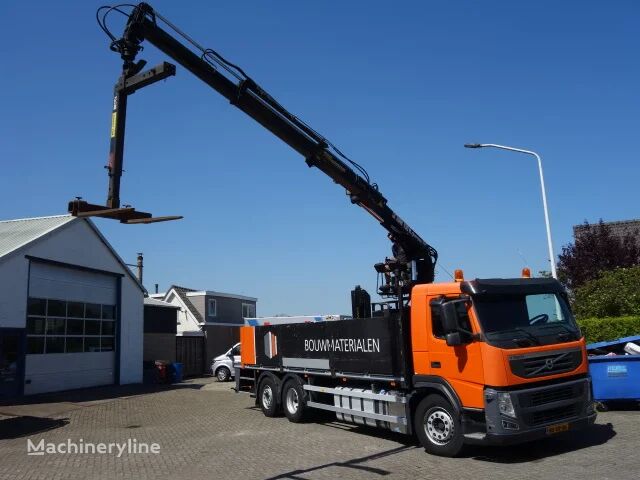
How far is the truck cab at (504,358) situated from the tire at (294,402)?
3.99 metres

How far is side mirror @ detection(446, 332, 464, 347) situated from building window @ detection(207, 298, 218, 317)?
1122 inches

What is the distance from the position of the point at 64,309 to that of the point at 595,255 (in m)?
22.3

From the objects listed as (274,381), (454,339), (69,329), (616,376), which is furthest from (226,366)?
(454,339)

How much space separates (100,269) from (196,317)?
41.0 feet

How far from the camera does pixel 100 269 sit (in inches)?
920

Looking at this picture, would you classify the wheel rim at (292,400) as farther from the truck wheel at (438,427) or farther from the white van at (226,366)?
the white van at (226,366)

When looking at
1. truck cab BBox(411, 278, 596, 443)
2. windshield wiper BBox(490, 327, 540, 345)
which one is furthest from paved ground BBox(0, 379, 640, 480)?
windshield wiper BBox(490, 327, 540, 345)

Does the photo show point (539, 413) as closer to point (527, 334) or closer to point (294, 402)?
point (527, 334)

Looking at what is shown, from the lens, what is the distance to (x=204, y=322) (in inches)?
1374

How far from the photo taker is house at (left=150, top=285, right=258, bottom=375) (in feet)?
104

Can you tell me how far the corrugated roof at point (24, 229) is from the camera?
1948cm

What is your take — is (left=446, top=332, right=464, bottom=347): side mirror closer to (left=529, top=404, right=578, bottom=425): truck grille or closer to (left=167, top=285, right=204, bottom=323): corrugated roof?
(left=529, top=404, right=578, bottom=425): truck grille

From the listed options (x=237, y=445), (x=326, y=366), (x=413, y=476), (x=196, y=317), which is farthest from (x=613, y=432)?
(x=196, y=317)

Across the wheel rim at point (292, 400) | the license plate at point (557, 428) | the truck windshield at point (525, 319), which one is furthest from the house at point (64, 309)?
the license plate at point (557, 428)
